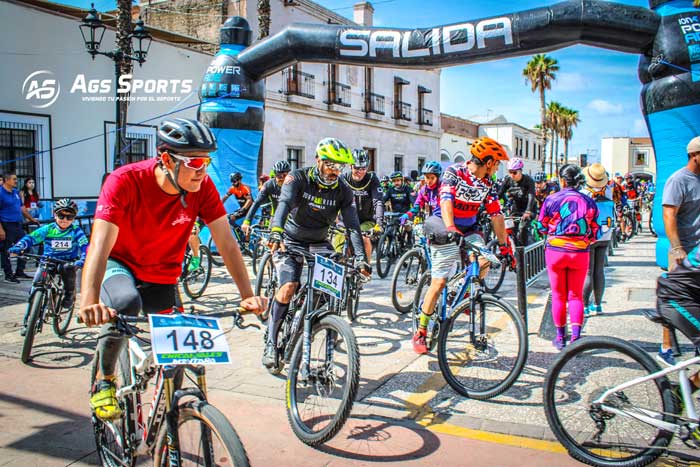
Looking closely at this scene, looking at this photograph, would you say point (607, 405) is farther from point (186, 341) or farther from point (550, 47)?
point (550, 47)

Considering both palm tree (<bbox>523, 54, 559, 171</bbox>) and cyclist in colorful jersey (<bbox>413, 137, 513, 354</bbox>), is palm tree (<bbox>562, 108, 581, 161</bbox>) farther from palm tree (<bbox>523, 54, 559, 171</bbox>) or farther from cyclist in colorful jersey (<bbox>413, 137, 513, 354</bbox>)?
cyclist in colorful jersey (<bbox>413, 137, 513, 354</bbox>)

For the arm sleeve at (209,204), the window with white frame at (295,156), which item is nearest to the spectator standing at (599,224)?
the arm sleeve at (209,204)

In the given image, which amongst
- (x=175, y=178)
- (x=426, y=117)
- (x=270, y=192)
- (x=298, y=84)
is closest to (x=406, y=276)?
(x=270, y=192)

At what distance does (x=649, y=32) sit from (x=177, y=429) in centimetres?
930

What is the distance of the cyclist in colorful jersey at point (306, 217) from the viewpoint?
4.58 m

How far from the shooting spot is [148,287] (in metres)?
3.04

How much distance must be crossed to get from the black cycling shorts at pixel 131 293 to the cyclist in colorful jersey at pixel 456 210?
2.59 meters

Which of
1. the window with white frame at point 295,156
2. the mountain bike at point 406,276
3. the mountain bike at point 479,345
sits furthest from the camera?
the window with white frame at point 295,156

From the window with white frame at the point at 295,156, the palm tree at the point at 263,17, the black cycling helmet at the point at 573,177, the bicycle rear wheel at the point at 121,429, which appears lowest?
the bicycle rear wheel at the point at 121,429

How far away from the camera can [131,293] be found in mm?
2695

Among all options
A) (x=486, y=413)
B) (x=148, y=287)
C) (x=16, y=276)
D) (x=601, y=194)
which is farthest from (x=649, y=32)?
(x=16, y=276)

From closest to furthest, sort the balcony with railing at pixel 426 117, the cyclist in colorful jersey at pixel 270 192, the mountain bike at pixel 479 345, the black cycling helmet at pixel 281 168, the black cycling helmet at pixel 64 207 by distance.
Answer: the mountain bike at pixel 479 345
the black cycling helmet at pixel 64 207
the cyclist in colorful jersey at pixel 270 192
the black cycling helmet at pixel 281 168
the balcony with railing at pixel 426 117

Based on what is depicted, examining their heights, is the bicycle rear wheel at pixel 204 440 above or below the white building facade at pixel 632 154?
below

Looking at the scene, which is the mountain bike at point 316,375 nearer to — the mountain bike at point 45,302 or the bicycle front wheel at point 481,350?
the bicycle front wheel at point 481,350
